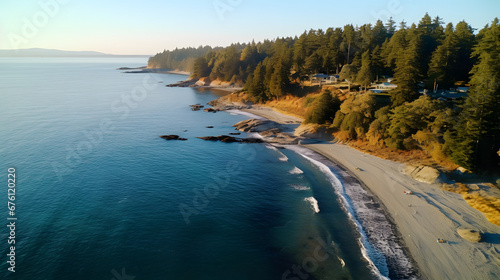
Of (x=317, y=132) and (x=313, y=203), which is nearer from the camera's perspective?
(x=313, y=203)

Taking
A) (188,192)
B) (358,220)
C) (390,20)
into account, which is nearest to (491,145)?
(358,220)

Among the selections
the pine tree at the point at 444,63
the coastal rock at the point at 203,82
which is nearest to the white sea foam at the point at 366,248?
the pine tree at the point at 444,63

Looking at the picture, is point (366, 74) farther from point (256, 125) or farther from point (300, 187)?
point (300, 187)

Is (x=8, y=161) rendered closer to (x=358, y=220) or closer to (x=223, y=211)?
(x=223, y=211)

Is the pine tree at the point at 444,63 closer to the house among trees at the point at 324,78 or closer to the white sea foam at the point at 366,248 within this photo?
the house among trees at the point at 324,78

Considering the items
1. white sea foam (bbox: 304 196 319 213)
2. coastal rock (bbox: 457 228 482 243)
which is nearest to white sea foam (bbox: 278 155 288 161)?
white sea foam (bbox: 304 196 319 213)

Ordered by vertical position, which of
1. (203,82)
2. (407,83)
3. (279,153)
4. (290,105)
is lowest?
(279,153)

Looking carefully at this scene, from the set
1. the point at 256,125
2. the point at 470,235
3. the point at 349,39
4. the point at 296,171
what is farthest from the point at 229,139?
the point at 349,39

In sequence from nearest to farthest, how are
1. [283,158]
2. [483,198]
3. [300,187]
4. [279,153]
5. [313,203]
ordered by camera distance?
[483,198], [313,203], [300,187], [283,158], [279,153]
